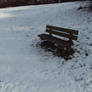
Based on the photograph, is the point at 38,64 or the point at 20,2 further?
the point at 20,2

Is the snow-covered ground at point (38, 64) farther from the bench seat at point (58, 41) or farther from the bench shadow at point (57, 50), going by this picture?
the bench seat at point (58, 41)

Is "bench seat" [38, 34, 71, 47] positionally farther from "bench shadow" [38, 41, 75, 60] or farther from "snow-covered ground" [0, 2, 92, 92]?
"snow-covered ground" [0, 2, 92, 92]

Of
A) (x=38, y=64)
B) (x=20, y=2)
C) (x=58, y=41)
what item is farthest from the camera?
(x=20, y=2)

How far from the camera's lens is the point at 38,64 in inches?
248

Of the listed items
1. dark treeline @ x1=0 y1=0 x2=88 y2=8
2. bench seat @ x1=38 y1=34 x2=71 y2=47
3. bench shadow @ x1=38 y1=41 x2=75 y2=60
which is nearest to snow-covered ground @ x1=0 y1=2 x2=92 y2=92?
bench shadow @ x1=38 y1=41 x2=75 y2=60

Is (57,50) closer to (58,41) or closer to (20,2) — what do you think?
(58,41)

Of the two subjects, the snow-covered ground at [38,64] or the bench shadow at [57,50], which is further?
the bench shadow at [57,50]

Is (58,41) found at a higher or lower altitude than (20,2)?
lower

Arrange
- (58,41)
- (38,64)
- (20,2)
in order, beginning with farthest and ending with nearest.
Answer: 1. (20,2)
2. (58,41)
3. (38,64)

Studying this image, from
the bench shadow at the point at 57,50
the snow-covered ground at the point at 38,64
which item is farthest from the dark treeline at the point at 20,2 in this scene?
the bench shadow at the point at 57,50

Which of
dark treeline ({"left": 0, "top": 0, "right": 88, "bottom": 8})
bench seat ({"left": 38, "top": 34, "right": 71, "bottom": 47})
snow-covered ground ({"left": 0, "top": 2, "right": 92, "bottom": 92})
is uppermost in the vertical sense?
dark treeline ({"left": 0, "top": 0, "right": 88, "bottom": 8})

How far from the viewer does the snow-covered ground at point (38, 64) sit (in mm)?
5156

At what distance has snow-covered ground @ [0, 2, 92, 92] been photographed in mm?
5156

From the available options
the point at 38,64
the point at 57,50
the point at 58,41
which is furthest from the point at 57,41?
the point at 38,64
